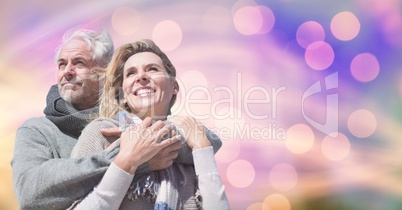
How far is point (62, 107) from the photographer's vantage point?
1.75 metres

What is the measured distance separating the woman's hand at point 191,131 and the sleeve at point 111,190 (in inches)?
8.2

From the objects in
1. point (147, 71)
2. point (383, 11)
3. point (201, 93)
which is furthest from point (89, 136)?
point (383, 11)

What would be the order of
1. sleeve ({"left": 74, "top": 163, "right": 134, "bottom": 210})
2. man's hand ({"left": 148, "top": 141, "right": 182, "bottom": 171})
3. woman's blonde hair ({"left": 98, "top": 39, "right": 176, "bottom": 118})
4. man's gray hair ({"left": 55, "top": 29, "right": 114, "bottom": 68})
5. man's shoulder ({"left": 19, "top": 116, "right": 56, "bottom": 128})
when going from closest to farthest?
sleeve ({"left": 74, "top": 163, "right": 134, "bottom": 210}) < man's hand ({"left": 148, "top": 141, "right": 182, "bottom": 171}) < woman's blonde hair ({"left": 98, "top": 39, "right": 176, "bottom": 118}) < man's shoulder ({"left": 19, "top": 116, "right": 56, "bottom": 128}) < man's gray hair ({"left": 55, "top": 29, "right": 114, "bottom": 68})

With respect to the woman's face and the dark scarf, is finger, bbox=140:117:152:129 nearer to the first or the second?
the woman's face

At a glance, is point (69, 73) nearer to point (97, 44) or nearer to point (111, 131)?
point (97, 44)

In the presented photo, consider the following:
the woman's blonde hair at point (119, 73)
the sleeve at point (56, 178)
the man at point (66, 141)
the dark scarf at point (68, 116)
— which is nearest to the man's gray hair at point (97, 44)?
the man at point (66, 141)

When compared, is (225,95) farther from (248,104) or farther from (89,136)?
(89,136)

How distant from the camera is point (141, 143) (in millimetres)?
1271

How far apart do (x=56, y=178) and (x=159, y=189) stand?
27 centimetres

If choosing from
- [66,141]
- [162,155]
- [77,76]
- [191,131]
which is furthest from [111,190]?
[77,76]

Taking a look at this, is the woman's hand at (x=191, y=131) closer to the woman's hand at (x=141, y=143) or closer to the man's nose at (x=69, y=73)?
the woman's hand at (x=141, y=143)

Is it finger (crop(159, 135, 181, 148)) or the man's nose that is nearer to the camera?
finger (crop(159, 135, 181, 148))

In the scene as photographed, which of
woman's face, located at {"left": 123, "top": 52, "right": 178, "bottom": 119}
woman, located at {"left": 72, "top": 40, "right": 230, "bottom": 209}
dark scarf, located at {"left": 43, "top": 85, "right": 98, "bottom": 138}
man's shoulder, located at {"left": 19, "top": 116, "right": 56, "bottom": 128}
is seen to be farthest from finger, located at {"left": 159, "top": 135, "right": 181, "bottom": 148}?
man's shoulder, located at {"left": 19, "top": 116, "right": 56, "bottom": 128}

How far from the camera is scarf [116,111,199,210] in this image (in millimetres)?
1271
